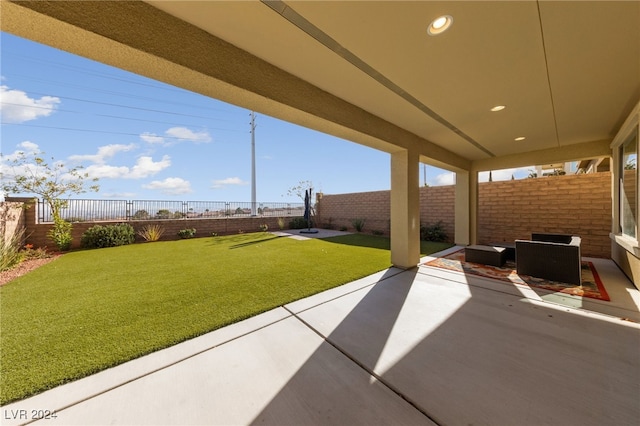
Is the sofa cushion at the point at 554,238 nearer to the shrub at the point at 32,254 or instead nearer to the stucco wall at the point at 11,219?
the shrub at the point at 32,254

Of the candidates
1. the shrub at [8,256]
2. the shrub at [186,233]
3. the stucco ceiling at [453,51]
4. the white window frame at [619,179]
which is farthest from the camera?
the shrub at [186,233]

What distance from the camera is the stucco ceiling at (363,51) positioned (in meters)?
1.74

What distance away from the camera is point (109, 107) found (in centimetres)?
1580

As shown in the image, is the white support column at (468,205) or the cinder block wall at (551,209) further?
the white support column at (468,205)

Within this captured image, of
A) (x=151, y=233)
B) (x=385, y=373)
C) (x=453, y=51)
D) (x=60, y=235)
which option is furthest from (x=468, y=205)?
(x=60, y=235)

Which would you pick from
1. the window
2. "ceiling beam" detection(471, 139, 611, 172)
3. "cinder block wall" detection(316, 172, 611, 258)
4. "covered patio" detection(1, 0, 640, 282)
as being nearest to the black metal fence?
"covered patio" detection(1, 0, 640, 282)

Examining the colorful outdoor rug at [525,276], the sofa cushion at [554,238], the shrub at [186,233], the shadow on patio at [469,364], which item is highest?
the sofa cushion at [554,238]

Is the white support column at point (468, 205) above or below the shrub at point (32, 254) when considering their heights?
above

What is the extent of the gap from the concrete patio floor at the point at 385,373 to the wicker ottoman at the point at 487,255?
6.01 feet

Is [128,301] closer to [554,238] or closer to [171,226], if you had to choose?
[171,226]

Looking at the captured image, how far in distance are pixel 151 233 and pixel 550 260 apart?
38.5ft

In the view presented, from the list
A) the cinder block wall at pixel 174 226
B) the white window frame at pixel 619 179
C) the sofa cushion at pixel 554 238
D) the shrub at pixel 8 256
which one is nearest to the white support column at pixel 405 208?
the sofa cushion at pixel 554 238

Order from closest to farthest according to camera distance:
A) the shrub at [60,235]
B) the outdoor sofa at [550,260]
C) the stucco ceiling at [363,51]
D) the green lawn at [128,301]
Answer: the stucco ceiling at [363,51], the green lawn at [128,301], the outdoor sofa at [550,260], the shrub at [60,235]

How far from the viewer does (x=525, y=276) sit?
4.23 meters
